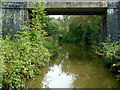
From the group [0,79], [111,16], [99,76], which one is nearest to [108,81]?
[99,76]

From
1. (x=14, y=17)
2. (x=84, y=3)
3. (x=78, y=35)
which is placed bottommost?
(x=78, y=35)

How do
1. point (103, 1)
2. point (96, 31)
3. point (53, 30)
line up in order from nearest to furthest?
point (103, 1)
point (96, 31)
point (53, 30)

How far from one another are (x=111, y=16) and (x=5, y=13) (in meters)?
6.75

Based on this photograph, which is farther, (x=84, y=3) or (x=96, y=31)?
(x=96, y=31)

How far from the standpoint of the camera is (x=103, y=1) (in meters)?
9.24

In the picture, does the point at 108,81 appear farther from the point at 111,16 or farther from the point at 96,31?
the point at 96,31

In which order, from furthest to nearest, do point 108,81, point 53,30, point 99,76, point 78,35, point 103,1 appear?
point 78,35, point 53,30, point 103,1, point 99,76, point 108,81

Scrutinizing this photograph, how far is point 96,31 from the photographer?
20797 millimetres

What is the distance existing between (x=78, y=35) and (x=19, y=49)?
1164 inches

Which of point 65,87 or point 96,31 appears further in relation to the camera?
point 96,31

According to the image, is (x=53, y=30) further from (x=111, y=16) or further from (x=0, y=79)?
(x=0, y=79)

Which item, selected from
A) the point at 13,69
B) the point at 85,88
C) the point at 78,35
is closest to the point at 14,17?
the point at 13,69

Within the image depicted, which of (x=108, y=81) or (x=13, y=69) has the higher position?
(x=13, y=69)

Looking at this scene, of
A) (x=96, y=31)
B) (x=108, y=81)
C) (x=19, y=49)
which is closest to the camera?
(x=19, y=49)
